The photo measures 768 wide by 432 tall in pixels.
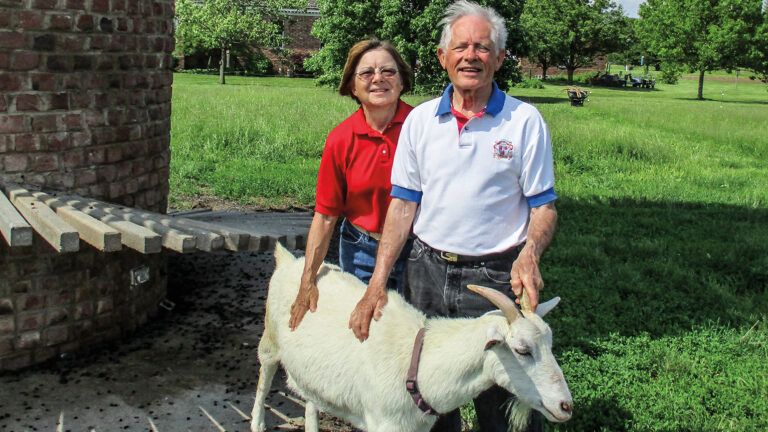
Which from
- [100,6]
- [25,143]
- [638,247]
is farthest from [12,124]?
[638,247]

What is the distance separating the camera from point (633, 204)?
12086 millimetres

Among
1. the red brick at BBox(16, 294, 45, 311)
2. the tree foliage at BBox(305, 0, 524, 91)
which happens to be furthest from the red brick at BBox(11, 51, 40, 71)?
the tree foliage at BBox(305, 0, 524, 91)

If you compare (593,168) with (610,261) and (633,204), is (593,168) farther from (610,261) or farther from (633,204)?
(610,261)

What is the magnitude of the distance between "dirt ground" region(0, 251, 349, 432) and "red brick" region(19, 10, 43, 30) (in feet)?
7.18

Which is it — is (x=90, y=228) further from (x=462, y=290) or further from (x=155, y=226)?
(x=462, y=290)

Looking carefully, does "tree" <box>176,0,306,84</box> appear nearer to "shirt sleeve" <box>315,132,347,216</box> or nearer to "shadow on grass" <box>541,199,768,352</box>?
"shadow on grass" <box>541,199,768,352</box>

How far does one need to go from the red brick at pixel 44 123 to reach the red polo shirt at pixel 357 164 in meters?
2.15

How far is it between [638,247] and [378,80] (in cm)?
588

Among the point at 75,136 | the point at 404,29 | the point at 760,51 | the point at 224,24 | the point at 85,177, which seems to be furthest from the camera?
the point at 760,51

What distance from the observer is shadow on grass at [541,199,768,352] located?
6992mm

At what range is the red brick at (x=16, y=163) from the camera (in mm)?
5324

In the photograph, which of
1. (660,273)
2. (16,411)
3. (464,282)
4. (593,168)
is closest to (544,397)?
(464,282)

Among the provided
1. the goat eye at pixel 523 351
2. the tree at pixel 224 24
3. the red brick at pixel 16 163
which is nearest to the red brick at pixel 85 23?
the red brick at pixel 16 163

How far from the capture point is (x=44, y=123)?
5410mm
